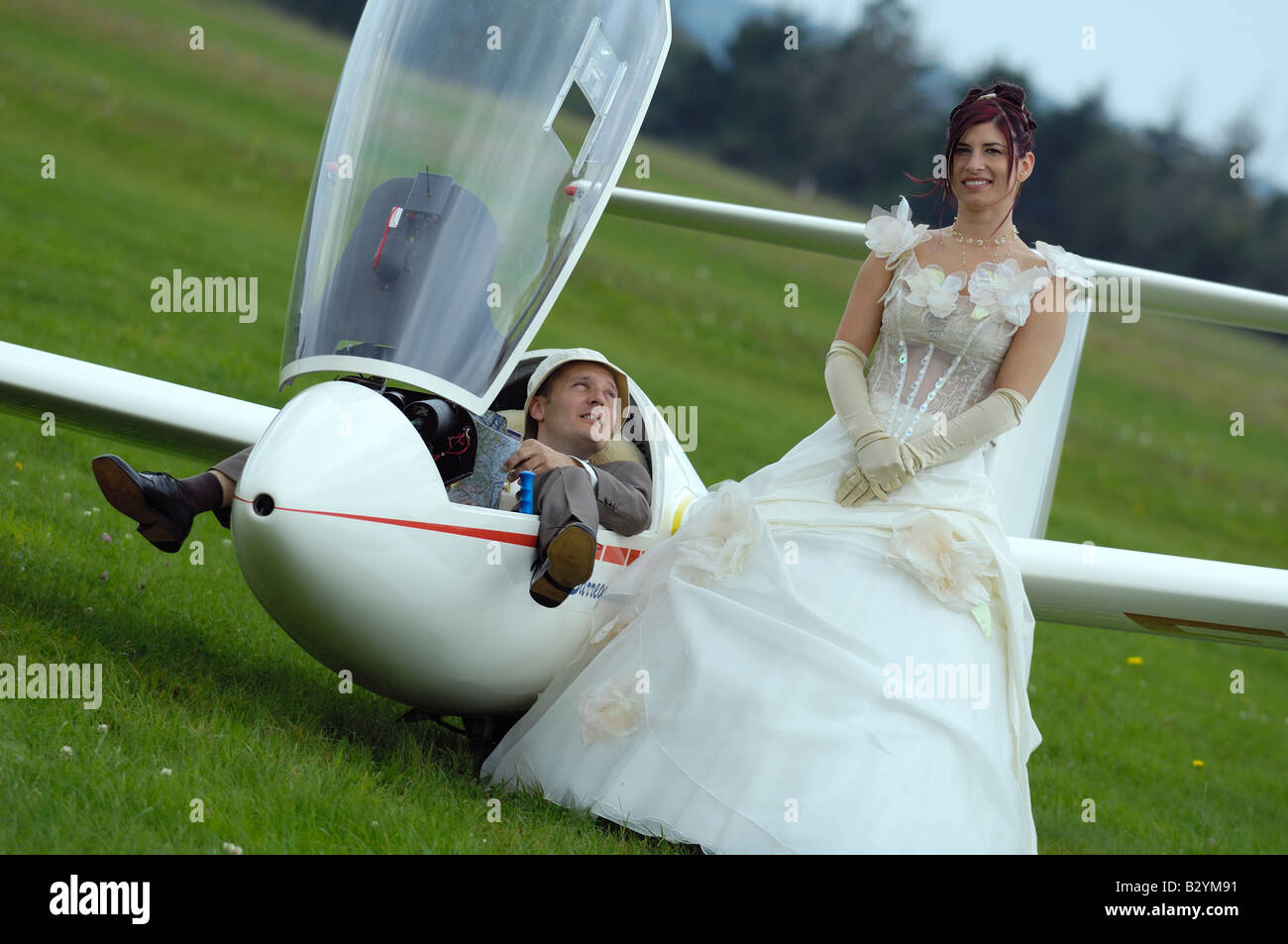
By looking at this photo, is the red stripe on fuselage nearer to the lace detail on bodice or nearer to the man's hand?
the man's hand

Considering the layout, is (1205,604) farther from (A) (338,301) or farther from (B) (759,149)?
(B) (759,149)

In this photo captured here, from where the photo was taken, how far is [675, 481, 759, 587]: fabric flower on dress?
4578 millimetres

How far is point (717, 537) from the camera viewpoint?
4680 millimetres

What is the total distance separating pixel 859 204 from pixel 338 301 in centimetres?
4900

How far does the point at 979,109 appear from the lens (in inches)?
188

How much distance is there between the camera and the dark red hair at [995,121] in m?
4.76

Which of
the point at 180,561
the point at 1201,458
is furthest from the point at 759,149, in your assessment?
the point at 180,561

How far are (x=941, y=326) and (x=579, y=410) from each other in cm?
142

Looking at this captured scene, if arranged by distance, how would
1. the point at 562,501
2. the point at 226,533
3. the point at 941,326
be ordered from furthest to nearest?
the point at 226,533 < the point at 941,326 < the point at 562,501

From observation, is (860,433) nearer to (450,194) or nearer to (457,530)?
(457,530)

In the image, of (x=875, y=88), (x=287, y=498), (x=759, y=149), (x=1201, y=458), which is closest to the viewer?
(x=287, y=498)

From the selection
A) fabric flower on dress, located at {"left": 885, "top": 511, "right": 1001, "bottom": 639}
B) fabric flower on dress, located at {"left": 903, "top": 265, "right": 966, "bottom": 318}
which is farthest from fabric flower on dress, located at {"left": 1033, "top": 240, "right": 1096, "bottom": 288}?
fabric flower on dress, located at {"left": 885, "top": 511, "right": 1001, "bottom": 639}

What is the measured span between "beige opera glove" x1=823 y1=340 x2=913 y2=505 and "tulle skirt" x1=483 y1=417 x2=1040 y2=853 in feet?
0.26

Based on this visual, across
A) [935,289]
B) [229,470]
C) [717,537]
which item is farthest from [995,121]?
[229,470]
